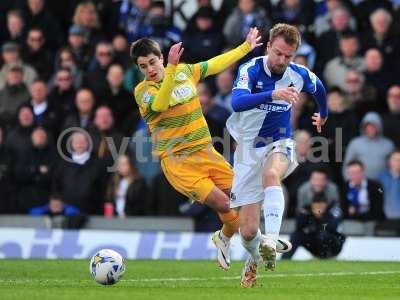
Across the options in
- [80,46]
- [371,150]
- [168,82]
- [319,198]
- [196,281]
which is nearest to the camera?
[168,82]

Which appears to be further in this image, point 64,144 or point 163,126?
point 64,144

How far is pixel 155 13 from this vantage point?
2081cm

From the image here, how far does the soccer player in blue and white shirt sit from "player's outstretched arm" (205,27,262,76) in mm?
861

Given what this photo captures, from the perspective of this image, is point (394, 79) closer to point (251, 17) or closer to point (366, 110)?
point (366, 110)

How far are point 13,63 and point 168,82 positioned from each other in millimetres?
9585

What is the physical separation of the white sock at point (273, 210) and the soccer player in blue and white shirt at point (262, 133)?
0.01 metres

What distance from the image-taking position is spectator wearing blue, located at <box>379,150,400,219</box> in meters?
17.8

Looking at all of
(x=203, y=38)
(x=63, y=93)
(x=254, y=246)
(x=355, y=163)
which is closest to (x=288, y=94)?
(x=254, y=246)

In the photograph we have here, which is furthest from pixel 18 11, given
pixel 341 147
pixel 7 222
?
pixel 341 147

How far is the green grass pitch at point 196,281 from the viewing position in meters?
11.0

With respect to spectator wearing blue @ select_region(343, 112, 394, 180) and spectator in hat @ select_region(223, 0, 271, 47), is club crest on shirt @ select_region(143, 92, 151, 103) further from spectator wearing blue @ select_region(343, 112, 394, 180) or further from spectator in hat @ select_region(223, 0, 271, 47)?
spectator in hat @ select_region(223, 0, 271, 47)

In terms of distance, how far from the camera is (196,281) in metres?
13.1

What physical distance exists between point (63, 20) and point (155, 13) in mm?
2970

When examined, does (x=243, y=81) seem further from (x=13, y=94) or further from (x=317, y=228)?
(x=13, y=94)
